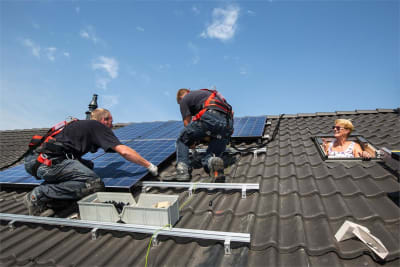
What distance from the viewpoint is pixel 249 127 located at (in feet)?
19.7

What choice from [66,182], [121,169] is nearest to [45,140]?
[66,182]

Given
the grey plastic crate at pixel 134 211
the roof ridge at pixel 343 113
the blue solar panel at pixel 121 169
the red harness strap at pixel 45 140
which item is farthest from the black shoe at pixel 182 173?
the roof ridge at pixel 343 113

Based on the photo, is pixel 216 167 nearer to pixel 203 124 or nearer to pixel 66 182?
pixel 203 124

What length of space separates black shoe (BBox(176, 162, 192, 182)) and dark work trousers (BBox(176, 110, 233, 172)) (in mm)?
120

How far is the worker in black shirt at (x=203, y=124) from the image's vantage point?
12.1 ft

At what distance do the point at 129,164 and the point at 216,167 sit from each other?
5.67 ft

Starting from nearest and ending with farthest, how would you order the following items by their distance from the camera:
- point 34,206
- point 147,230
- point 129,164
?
point 147,230 → point 34,206 → point 129,164

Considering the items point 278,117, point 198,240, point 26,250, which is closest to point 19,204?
point 26,250

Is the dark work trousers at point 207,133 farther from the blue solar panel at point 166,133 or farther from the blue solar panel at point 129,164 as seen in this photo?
the blue solar panel at point 166,133

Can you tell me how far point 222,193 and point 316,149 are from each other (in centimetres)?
236

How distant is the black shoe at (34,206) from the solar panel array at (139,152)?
2.76 feet

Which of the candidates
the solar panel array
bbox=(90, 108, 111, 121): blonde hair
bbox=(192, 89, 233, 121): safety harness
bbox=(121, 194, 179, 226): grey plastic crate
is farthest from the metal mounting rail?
bbox=(90, 108, 111, 121): blonde hair

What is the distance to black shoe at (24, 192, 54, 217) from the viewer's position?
2.96 metres

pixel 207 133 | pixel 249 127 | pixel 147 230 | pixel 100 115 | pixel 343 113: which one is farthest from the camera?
pixel 343 113
